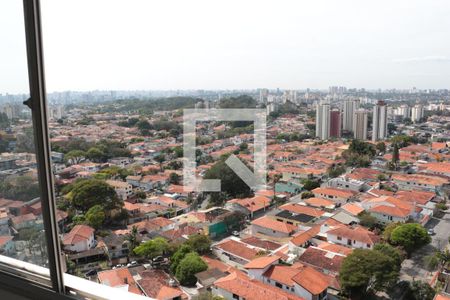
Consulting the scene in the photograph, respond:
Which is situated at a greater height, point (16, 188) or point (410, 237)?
point (16, 188)

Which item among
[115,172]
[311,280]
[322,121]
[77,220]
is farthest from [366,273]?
[115,172]

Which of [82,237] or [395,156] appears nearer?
[395,156]

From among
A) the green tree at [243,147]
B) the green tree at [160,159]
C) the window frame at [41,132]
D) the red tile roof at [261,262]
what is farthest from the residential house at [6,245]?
the green tree at [160,159]

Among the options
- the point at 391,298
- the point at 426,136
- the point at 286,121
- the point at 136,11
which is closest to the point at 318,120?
the point at 286,121

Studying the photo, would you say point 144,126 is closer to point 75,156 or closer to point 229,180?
point 75,156

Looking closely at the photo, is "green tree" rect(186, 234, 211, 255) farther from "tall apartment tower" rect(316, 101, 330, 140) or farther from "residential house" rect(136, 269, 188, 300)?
"tall apartment tower" rect(316, 101, 330, 140)

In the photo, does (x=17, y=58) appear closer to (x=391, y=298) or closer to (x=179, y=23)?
(x=179, y=23)
